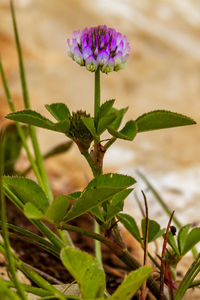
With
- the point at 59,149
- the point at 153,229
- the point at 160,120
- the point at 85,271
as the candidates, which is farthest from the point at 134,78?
the point at 85,271

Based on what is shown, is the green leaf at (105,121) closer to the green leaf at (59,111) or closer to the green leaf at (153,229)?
the green leaf at (59,111)

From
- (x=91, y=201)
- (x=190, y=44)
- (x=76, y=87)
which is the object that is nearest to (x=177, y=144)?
(x=76, y=87)

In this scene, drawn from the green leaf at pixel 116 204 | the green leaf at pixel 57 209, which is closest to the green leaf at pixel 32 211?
the green leaf at pixel 57 209

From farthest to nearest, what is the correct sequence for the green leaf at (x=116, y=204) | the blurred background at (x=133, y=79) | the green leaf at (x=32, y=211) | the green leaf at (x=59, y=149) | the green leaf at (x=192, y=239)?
the blurred background at (x=133, y=79) < the green leaf at (x=59, y=149) < the green leaf at (x=192, y=239) < the green leaf at (x=116, y=204) < the green leaf at (x=32, y=211)

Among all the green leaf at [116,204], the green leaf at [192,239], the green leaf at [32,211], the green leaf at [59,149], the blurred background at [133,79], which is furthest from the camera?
the blurred background at [133,79]

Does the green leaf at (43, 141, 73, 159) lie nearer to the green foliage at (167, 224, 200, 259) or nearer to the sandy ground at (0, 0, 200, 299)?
the sandy ground at (0, 0, 200, 299)

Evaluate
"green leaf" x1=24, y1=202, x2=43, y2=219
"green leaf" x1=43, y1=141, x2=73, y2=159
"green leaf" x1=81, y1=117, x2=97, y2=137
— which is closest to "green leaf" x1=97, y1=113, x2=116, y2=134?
"green leaf" x1=81, y1=117, x2=97, y2=137
